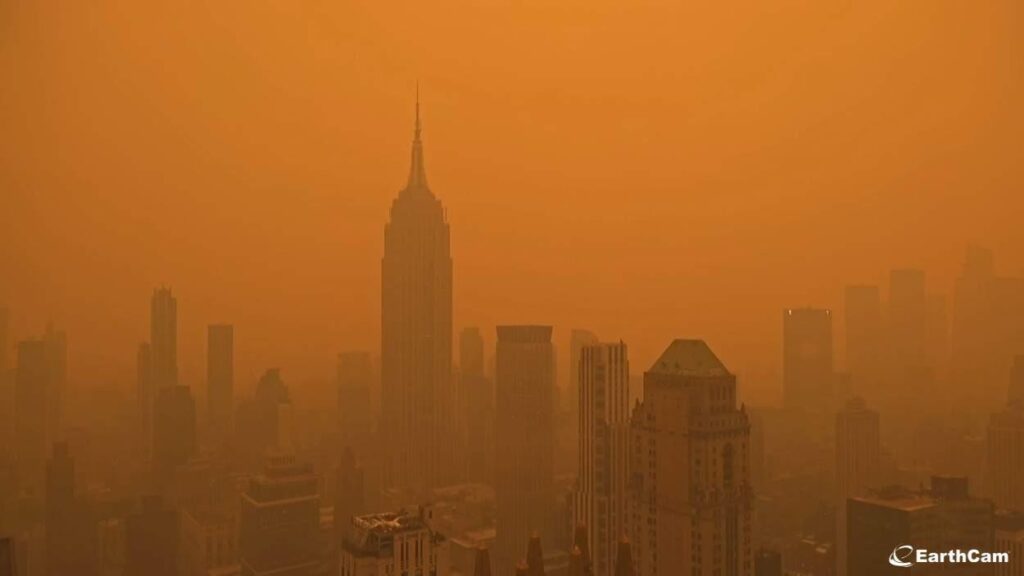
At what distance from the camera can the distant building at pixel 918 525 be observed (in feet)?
17.0

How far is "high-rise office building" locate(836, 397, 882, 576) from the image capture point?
560 cm

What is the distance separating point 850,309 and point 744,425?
4.41 feet

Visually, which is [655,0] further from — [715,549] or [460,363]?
[715,549]

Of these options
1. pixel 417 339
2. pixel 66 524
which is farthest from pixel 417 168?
pixel 66 524

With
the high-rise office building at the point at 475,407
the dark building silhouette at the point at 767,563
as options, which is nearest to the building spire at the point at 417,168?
the high-rise office building at the point at 475,407

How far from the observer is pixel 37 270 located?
18.3 ft

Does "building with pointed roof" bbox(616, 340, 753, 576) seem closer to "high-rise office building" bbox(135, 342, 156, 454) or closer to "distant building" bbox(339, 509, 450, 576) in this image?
"distant building" bbox(339, 509, 450, 576)

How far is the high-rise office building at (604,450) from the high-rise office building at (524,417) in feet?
0.91

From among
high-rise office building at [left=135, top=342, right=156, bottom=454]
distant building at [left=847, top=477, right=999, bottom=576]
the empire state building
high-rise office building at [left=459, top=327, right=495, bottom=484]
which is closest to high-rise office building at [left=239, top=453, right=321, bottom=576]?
the empire state building

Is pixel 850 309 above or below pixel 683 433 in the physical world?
above

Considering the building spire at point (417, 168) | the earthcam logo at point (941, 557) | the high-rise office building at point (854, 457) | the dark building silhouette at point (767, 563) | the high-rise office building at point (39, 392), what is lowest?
the dark building silhouette at point (767, 563)

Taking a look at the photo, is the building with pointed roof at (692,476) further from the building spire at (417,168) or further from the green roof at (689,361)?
the building spire at (417,168)

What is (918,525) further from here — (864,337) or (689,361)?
(689,361)

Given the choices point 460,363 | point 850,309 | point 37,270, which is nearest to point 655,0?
point 850,309
